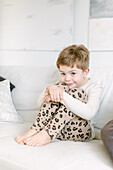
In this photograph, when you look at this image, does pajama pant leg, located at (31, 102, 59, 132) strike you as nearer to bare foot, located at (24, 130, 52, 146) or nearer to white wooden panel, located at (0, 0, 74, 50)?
bare foot, located at (24, 130, 52, 146)

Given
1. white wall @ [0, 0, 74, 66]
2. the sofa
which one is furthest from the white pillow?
white wall @ [0, 0, 74, 66]

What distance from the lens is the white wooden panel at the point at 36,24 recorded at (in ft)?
8.46

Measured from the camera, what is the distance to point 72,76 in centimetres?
152

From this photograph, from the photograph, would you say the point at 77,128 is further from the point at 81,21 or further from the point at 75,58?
the point at 81,21

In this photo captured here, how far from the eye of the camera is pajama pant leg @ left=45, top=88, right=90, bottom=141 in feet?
4.47

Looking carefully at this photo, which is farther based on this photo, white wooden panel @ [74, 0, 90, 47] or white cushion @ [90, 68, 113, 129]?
white wooden panel @ [74, 0, 90, 47]

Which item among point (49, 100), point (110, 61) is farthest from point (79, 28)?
point (49, 100)

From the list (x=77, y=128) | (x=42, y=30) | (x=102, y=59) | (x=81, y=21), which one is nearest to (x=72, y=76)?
(x=77, y=128)

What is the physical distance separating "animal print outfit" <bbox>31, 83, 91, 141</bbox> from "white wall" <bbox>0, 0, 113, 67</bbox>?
1.04m

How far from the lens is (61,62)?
1515 millimetres

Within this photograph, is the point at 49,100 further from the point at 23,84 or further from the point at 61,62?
the point at 23,84

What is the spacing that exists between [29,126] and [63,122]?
417 millimetres

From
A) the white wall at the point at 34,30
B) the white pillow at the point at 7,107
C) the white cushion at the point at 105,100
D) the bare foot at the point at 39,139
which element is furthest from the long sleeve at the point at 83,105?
the white wall at the point at 34,30

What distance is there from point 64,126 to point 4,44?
1876 millimetres
